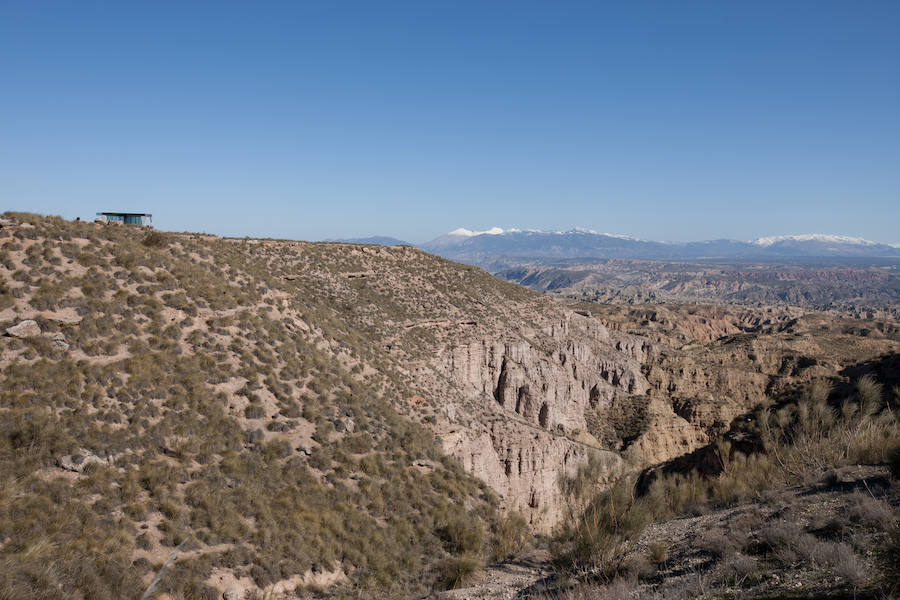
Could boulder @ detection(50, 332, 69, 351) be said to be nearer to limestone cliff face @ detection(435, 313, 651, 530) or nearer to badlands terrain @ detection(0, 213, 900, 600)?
badlands terrain @ detection(0, 213, 900, 600)

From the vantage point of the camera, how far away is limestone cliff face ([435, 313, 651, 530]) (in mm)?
25938

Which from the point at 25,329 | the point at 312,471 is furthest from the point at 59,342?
the point at 312,471

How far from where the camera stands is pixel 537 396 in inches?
1614

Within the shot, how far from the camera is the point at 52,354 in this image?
1559 cm

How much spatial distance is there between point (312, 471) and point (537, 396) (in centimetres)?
2707

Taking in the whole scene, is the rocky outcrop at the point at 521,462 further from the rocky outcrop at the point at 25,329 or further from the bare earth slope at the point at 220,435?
the rocky outcrop at the point at 25,329

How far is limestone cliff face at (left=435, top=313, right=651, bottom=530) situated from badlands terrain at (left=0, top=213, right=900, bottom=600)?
0.32m

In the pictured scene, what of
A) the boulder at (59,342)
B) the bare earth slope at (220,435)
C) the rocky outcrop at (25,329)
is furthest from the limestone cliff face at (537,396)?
the rocky outcrop at (25,329)

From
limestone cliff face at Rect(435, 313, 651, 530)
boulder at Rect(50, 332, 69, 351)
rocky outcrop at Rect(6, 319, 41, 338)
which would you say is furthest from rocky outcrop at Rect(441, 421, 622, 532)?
rocky outcrop at Rect(6, 319, 41, 338)

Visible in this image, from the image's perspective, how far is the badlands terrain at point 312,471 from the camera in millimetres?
10789

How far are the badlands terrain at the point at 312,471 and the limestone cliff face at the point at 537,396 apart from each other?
32cm

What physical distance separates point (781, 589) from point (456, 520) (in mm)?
11260

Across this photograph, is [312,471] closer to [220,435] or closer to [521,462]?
[220,435]

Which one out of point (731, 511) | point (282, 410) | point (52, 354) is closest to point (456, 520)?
point (282, 410)
